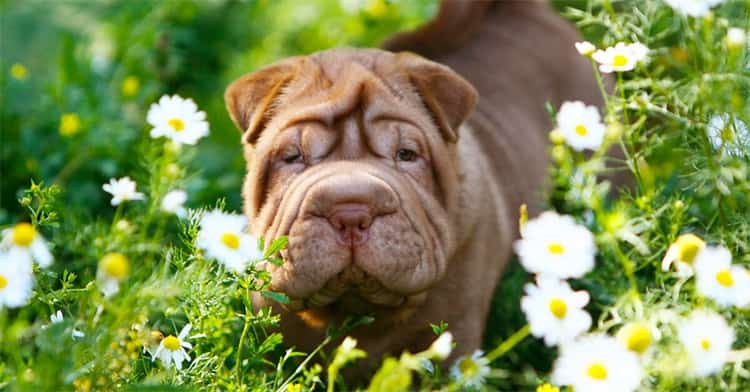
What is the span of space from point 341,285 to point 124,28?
3.23 meters

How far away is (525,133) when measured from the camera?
195 inches

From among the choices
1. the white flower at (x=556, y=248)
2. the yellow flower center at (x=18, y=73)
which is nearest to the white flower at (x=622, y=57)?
the white flower at (x=556, y=248)

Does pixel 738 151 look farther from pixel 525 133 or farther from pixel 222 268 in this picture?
pixel 525 133

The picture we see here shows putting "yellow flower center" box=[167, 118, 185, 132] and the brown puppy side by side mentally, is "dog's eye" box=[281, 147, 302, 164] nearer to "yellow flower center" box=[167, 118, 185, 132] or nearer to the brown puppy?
the brown puppy

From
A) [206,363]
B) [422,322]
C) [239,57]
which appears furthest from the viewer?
[239,57]

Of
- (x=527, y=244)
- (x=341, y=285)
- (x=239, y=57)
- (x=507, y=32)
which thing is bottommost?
(x=239, y=57)

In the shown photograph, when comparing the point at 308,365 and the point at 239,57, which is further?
the point at 239,57

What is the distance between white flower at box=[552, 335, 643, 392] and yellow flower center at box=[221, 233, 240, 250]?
84 centimetres

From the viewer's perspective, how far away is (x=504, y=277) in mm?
4629

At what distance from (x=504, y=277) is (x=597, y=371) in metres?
2.30

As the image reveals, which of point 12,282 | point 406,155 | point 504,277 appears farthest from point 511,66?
point 12,282

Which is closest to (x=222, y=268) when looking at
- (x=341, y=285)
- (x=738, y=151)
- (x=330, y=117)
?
(x=341, y=285)

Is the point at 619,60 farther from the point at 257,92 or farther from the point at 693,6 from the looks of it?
the point at 257,92

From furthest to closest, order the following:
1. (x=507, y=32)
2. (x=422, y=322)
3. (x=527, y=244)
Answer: (x=507, y=32) → (x=422, y=322) → (x=527, y=244)
